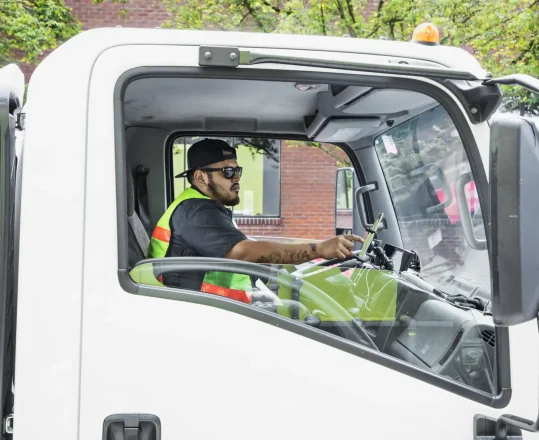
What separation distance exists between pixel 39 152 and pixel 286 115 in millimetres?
1520

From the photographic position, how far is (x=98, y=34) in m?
1.96

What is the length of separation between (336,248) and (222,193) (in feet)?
1.88

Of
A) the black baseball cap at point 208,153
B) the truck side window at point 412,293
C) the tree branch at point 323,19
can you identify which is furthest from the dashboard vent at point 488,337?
the tree branch at point 323,19

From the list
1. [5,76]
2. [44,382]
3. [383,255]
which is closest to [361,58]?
[5,76]

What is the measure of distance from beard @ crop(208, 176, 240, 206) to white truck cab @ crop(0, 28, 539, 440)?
2.85 ft

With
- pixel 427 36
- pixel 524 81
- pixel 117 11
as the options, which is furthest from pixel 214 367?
pixel 117 11

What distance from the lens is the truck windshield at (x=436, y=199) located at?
216cm

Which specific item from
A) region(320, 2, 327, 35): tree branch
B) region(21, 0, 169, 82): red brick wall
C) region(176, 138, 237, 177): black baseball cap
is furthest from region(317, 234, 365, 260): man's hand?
region(21, 0, 169, 82): red brick wall

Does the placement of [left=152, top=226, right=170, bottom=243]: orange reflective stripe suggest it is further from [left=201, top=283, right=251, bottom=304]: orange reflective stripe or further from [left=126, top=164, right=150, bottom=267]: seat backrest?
[left=201, top=283, right=251, bottom=304]: orange reflective stripe

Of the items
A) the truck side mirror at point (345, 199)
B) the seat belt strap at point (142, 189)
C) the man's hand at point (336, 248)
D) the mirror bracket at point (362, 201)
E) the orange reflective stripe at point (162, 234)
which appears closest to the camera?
the orange reflective stripe at point (162, 234)

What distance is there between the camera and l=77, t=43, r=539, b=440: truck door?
1755mm

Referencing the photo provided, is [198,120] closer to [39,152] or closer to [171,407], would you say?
[39,152]

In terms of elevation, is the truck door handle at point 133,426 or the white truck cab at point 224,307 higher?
the white truck cab at point 224,307

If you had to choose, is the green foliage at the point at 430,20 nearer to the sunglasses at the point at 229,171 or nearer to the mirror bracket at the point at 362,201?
the mirror bracket at the point at 362,201
